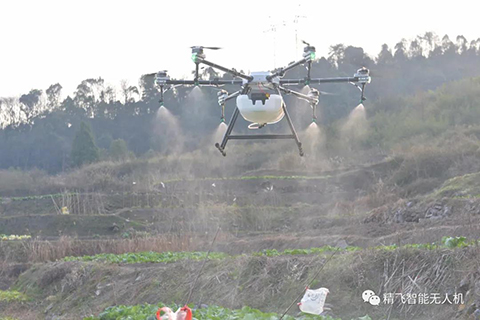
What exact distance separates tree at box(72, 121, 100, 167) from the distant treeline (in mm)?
2774

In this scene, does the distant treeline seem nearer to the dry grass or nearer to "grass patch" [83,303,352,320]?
the dry grass

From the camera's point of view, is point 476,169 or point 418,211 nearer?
point 418,211

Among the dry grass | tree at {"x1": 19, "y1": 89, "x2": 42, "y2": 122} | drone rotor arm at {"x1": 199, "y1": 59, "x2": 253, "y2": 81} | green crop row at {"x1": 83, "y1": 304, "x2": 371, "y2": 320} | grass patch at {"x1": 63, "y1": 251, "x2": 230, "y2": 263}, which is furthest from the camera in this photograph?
tree at {"x1": 19, "y1": 89, "x2": 42, "y2": 122}

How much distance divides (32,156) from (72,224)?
4320 cm

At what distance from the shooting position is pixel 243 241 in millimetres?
17859

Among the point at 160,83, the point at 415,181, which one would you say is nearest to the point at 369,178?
the point at 415,181

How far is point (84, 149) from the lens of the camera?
5284 centimetres

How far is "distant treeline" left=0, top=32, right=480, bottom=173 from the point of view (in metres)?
62.5

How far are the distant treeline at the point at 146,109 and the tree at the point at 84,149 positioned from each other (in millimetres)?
2774

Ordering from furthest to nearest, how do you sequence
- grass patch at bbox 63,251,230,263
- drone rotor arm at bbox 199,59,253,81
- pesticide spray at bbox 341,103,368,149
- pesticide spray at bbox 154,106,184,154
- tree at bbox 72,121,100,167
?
pesticide spray at bbox 154,106,184,154
tree at bbox 72,121,100,167
pesticide spray at bbox 341,103,368,149
grass patch at bbox 63,251,230,263
drone rotor arm at bbox 199,59,253,81

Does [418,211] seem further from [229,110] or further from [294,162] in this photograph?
[229,110]

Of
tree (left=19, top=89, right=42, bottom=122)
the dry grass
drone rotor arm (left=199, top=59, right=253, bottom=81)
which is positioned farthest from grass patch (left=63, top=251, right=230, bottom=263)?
tree (left=19, top=89, right=42, bottom=122)

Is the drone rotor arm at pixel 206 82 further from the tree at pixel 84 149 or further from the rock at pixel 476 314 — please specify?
the tree at pixel 84 149

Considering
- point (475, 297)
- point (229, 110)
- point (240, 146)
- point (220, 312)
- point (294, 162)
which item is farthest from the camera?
point (229, 110)
